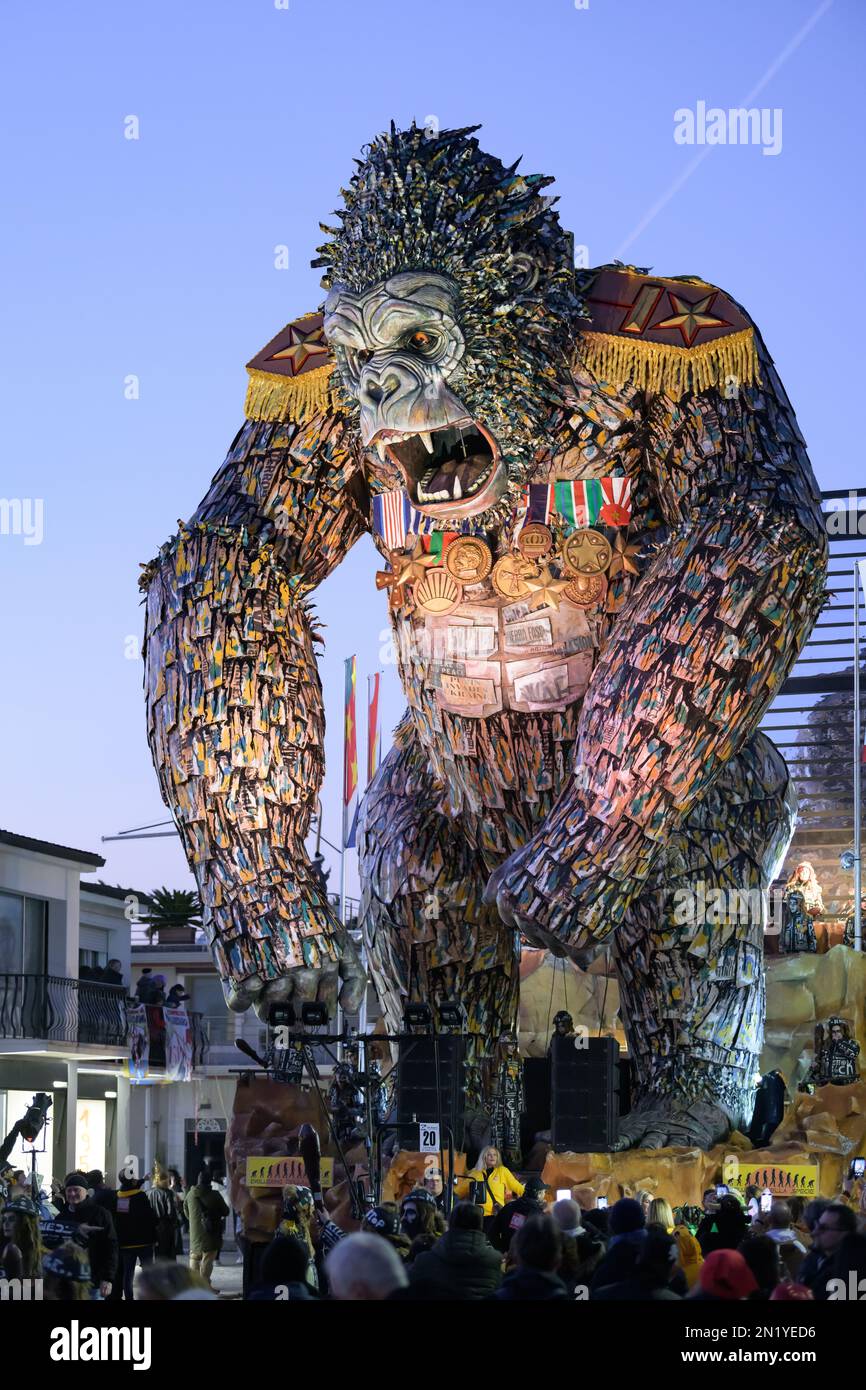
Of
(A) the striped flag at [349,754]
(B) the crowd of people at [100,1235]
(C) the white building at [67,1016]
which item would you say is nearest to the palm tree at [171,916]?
(C) the white building at [67,1016]

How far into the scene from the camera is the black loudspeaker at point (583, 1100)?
19.1 feet

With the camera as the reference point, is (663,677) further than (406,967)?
No

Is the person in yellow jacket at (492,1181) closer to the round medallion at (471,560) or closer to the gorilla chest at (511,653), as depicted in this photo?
the gorilla chest at (511,653)

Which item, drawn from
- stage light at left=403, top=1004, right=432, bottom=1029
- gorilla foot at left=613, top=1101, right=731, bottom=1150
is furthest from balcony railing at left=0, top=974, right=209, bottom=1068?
gorilla foot at left=613, top=1101, right=731, bottom=1150

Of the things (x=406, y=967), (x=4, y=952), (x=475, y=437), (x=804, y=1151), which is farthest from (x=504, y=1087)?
(x=4, y=952)

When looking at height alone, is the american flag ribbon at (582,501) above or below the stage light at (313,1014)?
above

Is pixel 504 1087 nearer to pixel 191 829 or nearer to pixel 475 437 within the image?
pixel 191 829

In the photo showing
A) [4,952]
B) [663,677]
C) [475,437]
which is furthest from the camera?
[4,952]

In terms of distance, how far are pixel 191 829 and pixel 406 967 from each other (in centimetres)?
104

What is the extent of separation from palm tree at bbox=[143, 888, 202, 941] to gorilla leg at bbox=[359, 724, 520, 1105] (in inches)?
1051

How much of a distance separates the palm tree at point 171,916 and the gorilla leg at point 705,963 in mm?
26970

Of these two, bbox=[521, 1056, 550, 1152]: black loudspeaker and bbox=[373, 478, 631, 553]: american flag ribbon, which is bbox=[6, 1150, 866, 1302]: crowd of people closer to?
bbox=[521, 1056, 550, 1152]: black loudspeaker

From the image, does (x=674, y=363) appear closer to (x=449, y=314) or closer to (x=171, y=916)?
(x=449, y=314)

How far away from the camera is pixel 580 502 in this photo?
521 cm
